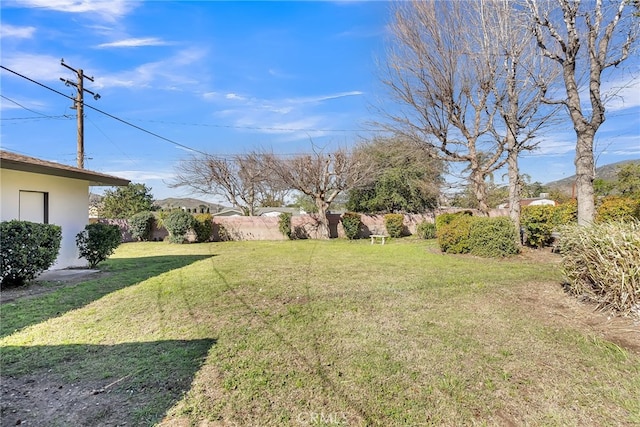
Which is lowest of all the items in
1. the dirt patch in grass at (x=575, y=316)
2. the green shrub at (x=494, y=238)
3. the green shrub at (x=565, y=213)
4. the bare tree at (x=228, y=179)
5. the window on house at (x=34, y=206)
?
the dirt patch in grass at (x=575, y=316)

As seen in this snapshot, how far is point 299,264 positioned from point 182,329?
188 inches

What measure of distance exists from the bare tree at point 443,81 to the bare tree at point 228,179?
12103 millimetres

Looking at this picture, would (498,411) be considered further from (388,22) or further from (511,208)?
(388,22)

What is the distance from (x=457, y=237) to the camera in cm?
976

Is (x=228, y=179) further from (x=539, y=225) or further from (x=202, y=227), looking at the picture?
(x=539, y=225)

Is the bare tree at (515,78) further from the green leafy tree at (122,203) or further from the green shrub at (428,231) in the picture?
the green leafy tree at (122,203)

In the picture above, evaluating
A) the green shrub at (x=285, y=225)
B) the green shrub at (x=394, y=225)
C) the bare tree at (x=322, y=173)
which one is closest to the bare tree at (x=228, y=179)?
the green shrub at (x=285, y=225)

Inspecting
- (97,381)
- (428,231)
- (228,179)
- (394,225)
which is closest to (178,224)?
(228,179)

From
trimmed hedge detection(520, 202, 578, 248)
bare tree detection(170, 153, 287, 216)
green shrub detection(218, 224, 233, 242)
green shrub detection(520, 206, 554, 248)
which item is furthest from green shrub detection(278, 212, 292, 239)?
green shrub detection(520, 206, 554, 248)

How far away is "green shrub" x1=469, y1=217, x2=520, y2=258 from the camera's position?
341 inches

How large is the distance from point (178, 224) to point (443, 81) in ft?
43.0

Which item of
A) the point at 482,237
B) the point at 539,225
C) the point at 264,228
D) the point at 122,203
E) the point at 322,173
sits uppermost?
the point at 322,173

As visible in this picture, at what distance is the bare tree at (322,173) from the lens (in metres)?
16.4

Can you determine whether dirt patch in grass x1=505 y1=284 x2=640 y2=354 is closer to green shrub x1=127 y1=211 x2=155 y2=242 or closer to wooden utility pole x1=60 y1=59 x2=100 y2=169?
wooden utility pole x1=60 y1=59 x2=100 y2=169
